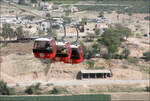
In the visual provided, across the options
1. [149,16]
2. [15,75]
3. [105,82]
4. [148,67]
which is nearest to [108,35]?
[148,67]

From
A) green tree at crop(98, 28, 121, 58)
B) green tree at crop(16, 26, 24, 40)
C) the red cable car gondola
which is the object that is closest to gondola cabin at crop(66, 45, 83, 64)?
the red cable car gondola

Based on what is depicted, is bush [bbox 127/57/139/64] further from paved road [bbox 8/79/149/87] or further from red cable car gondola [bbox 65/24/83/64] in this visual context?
red cable car gondola [bbox 65/24/83/64]

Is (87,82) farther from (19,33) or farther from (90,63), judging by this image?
(19,33)

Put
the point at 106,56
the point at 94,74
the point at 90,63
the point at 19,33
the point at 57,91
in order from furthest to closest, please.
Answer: the point at 19,33
the point at 106,56
the point at 90,63
the point at 94,74
the point at 57,91

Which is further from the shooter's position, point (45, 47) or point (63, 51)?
point (63, 51)

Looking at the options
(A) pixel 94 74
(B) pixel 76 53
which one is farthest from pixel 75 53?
(A) pixel 94 74

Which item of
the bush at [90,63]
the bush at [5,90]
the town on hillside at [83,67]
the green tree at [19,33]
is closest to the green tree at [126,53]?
the town on hillside at [83,67]

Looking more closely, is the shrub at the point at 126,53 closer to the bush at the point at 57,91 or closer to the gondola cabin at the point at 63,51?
the bush at the point at 57,91
